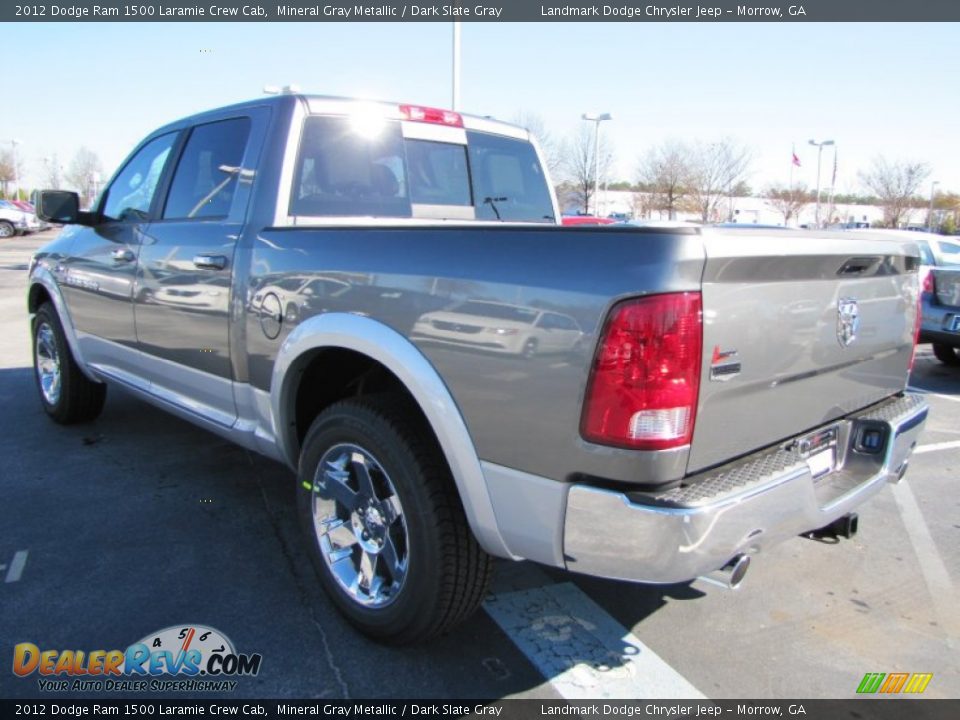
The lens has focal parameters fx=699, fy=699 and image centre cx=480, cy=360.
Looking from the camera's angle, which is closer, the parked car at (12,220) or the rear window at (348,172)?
the rear window at (348,172)

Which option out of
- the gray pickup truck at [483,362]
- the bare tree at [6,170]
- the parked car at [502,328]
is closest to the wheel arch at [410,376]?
the gray pickup truck at [483,362]

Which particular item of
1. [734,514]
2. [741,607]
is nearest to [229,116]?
[734,514]

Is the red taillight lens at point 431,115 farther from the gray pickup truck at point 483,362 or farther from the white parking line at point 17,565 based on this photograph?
the white parking line at point 17,565

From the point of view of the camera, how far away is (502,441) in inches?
79.4

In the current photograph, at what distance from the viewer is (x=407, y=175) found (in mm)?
3615

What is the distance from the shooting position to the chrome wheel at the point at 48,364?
504 centimetres

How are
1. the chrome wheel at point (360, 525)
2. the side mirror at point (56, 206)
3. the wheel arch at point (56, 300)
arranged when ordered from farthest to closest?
the wheel arch at point (56, 300), the side mirror at point (56, 206), the chrome wheel at point (360, 525)

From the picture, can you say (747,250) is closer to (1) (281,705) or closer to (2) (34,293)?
(1) (281,705)

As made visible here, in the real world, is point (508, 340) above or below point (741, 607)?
above

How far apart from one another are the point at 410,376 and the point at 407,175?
1.72m

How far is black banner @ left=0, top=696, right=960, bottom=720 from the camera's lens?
2.22 metres

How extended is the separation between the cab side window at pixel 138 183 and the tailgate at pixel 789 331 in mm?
3269

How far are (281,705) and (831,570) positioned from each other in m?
2.45

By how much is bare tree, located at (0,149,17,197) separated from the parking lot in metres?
69.0
